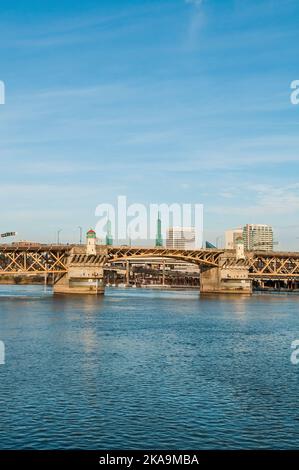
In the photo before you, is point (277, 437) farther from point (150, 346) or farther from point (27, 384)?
point (150, 346)

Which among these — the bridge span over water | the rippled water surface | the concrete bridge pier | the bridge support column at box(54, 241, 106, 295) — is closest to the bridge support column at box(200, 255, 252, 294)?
the bridge span over water

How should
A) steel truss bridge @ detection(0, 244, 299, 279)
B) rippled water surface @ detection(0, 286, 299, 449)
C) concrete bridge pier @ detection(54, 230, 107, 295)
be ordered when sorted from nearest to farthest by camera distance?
rippled water surface @ detection(0, 286, 299, 449) → steel truss bridge @ detection(0, 244, 299, 279) → concrete bridge pier @ detection(54, 230, 107, 295)

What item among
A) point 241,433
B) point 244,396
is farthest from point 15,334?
point 241,433

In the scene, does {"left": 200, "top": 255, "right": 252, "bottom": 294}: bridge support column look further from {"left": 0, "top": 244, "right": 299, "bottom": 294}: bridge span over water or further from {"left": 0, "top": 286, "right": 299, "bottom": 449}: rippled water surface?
{"left": 0, "top": 286, "right": 299, "bottom": 449}: rippled water surface

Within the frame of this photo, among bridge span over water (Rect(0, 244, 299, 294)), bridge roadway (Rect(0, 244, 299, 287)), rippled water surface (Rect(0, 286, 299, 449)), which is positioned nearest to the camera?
rippled water surface (Rect(0, 286, 299, 449))

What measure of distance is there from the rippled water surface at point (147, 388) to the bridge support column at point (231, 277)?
3790 inches

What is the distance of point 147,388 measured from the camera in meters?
44.7

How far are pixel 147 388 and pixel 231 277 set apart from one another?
139 m

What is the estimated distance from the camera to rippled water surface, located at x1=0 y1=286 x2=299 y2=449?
33344 mm

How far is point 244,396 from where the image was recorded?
42656 mm

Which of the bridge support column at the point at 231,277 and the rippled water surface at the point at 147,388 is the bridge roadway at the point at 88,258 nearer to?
the bridge support column at the point at 231,277

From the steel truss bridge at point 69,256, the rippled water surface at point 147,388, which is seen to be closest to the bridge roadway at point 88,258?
the steel truss bridge at point 69,256

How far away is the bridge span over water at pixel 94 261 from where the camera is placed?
16125cm
